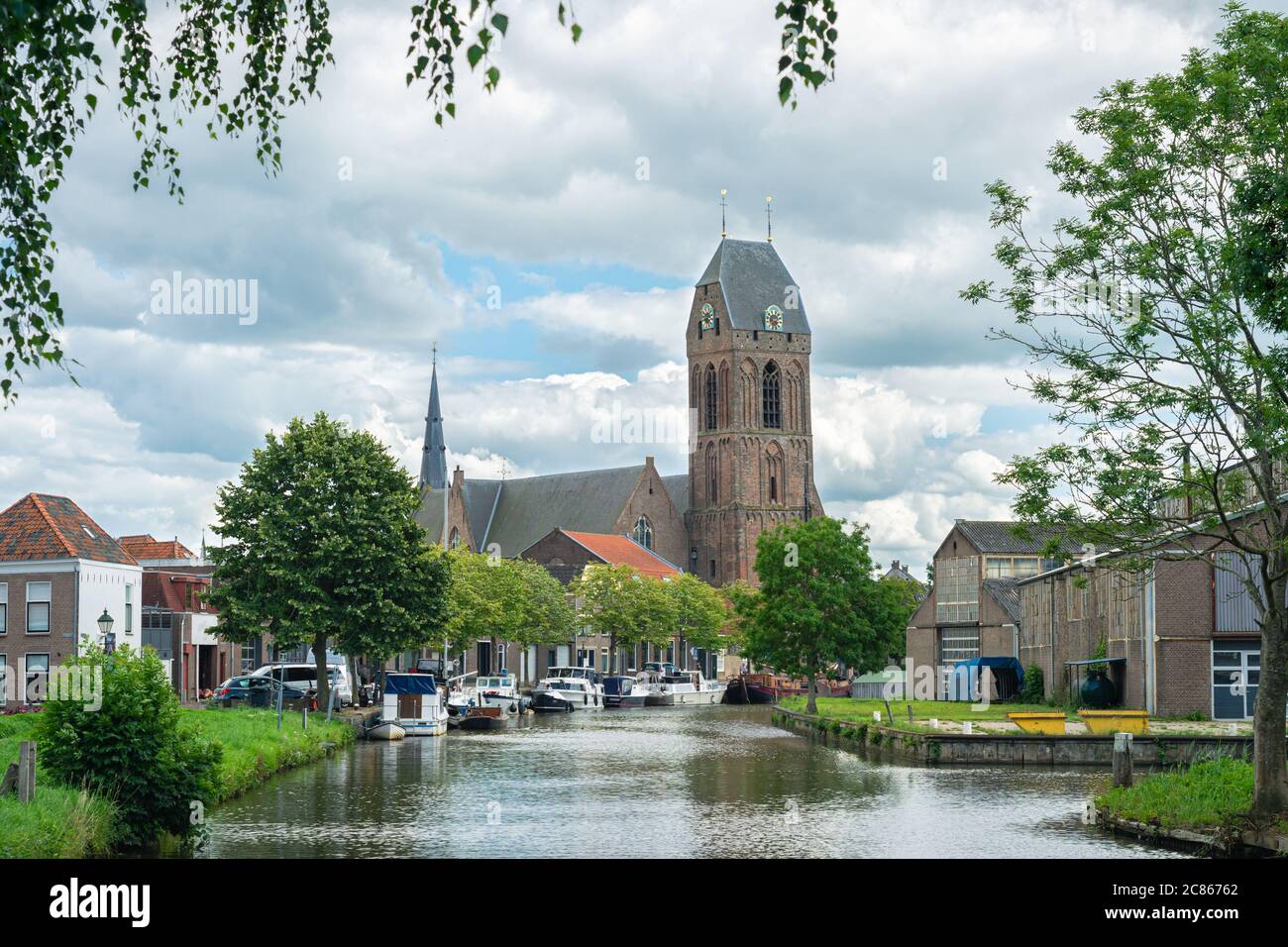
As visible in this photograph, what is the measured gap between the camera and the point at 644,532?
472ft

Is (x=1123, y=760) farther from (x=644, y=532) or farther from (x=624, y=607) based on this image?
(x=644, y=532)

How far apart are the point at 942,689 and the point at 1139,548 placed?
61173 millimetres

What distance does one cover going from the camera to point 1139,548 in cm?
2352

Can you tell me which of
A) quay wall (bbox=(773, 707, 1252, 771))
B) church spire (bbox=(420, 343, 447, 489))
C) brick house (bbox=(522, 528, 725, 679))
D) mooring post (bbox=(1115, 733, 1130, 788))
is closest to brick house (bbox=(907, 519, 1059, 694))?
brick house (bbox=(522, 528, 725, 679))

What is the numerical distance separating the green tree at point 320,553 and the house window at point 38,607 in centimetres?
661

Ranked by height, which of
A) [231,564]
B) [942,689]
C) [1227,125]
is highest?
[1227,125]

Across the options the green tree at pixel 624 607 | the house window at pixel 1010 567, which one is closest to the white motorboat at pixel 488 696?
the green tree at pixel 624 607

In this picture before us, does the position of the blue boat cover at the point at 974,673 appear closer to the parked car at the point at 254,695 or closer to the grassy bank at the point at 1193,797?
the parked car at the point at 254,695

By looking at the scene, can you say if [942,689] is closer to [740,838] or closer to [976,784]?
[976,784]

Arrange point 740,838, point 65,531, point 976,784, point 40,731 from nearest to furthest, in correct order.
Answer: point 40,731 < point 740,838 < point 976,784 < point 65,531

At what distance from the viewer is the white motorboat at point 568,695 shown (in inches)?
3147
